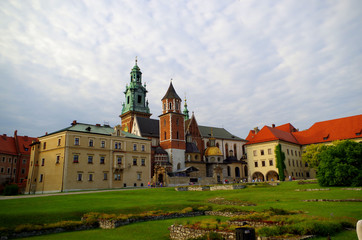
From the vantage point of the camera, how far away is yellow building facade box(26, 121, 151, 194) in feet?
160

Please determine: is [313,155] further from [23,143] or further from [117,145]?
[23,143]

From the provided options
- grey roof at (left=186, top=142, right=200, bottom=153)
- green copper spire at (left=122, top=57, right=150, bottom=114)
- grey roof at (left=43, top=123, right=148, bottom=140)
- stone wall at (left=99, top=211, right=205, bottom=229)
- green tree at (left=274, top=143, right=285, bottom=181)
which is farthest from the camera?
green copper spire at (left=122, top=57, right=150, bottom=114)

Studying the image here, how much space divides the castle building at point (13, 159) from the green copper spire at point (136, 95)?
101ft

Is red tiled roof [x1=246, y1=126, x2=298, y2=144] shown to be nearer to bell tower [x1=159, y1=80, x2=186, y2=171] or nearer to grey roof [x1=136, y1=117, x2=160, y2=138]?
bell tower [x1=159, y1=80, x2=186, y2=171]

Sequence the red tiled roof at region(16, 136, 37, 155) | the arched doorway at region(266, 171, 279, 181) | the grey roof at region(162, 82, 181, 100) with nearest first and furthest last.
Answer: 1. the arched doorway at region(266, 171, 279, 181)
2. the red tiled roof at region(16, 136, 37, 155)
3. the grey roof at region(162, 82, 181, 100)

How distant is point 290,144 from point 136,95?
48.8 meters

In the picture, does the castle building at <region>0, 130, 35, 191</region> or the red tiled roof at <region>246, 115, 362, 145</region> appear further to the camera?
the red tiled roof at <region>246, 115, 362, 145</region>

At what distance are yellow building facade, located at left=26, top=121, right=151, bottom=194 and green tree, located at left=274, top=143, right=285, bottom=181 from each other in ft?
98.9

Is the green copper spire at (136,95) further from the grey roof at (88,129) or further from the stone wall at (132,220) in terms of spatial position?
the stone wall at (132,220)

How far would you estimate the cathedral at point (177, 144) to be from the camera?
66812 millimetres

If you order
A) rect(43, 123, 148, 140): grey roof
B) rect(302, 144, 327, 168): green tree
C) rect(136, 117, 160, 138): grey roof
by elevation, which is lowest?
rect(302, 144, 327, 168): green tree

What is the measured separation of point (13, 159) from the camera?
67.4 m

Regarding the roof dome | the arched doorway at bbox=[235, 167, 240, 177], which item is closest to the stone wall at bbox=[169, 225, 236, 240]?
the roof dome

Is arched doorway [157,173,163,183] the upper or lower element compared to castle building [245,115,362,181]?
lower
